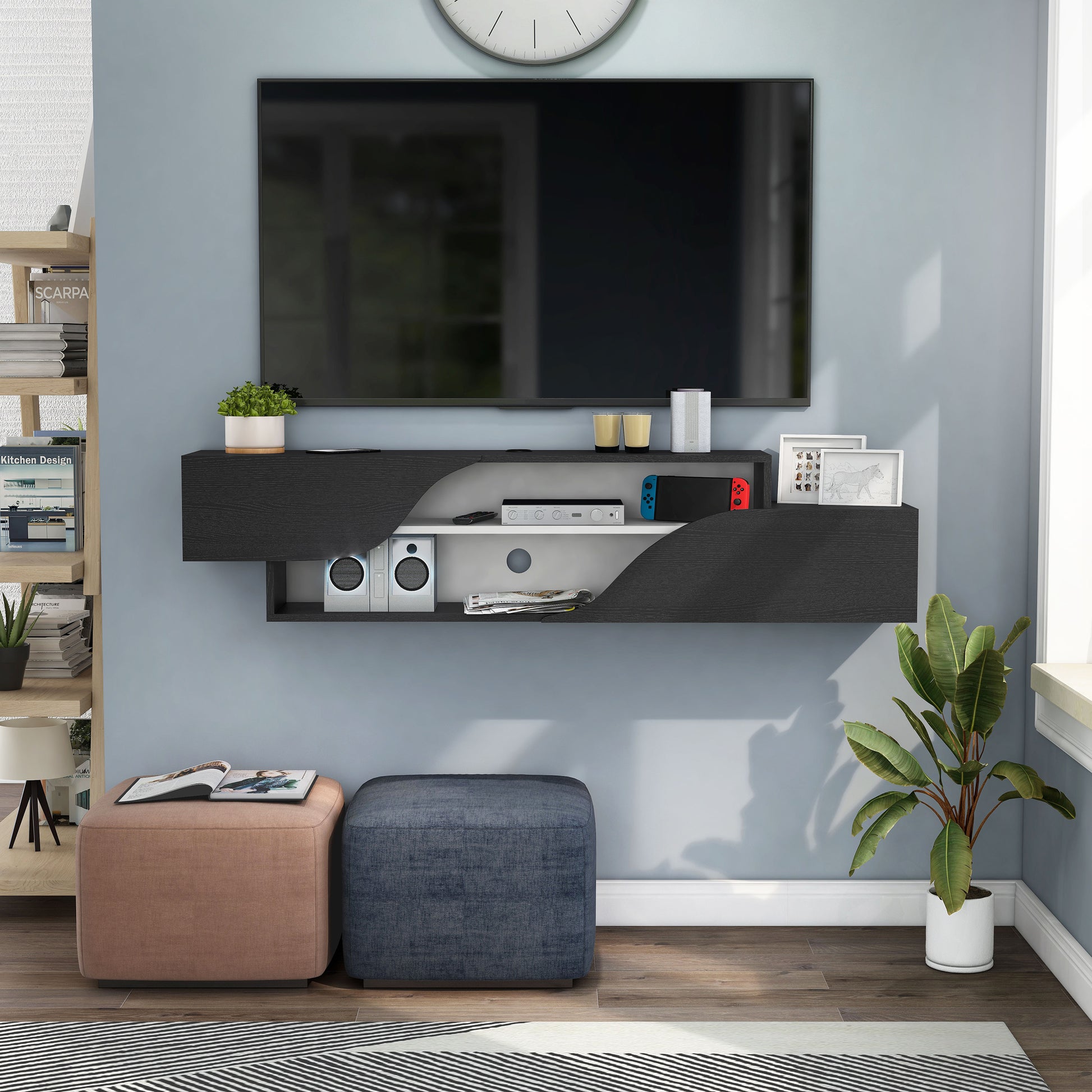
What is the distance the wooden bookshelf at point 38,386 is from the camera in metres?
2.73

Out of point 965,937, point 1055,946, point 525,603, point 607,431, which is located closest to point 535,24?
point 607,431

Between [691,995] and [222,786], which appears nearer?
[691,995]

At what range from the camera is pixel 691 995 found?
2.47m

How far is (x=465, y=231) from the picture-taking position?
2.66 metres

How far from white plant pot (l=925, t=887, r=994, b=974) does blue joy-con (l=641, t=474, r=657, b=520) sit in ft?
3.70

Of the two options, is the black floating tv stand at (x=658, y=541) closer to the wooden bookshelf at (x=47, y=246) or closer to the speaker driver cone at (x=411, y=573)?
the speaker driver cone at (x=411, y=573)

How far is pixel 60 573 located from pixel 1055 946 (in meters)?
2.62

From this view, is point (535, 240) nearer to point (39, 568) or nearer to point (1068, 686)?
point (39, 568)

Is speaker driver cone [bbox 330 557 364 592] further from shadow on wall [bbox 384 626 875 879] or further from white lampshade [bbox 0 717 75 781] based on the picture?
white lampshade [bbox 0 717 75 781]

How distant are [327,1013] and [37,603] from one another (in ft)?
4.95

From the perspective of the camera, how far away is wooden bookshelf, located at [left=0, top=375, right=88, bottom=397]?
273 centimetres

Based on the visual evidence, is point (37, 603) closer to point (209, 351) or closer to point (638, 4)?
point (209, 351)

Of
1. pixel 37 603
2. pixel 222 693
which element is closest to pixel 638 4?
pixel 222 693

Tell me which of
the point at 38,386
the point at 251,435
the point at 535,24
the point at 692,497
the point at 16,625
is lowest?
the point at 16,625
